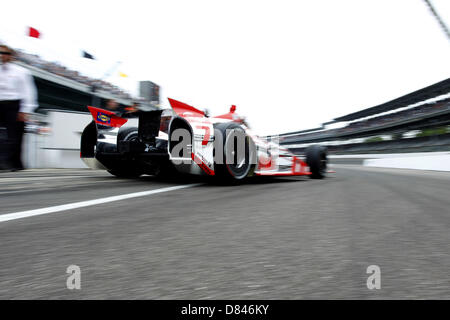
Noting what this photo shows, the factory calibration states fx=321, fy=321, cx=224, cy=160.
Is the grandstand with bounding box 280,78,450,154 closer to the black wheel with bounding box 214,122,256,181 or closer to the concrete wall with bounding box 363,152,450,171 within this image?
the concrete wall with bounding box 363,152,450,171

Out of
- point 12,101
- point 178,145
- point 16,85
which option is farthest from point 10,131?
point 178,145

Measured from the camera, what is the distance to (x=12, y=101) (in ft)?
16.0

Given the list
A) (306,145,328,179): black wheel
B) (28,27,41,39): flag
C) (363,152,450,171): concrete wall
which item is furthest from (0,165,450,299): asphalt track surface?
(28,27,41,39): flag

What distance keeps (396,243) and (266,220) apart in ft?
2.18

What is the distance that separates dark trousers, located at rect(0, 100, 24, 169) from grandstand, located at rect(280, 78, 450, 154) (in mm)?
22558

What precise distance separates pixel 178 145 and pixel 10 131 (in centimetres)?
310

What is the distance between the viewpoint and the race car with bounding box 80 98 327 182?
3.64 m

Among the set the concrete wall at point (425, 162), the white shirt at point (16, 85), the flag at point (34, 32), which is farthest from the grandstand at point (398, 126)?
the white shirt at point (16, 85)

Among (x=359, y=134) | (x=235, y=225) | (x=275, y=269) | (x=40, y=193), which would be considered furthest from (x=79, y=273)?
(x=359, y=134)

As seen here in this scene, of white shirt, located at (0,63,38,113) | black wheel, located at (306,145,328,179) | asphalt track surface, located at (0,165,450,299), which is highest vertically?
white shirt, located at (0,63,38,113)

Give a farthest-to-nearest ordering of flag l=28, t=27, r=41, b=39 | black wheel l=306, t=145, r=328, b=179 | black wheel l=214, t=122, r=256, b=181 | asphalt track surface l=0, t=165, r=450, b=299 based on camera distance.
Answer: flag l=28, t=27, r=41, b=39, black wheel l=306, t=145, r=328, b=179, black wheel l=214, t=122, r=256, b=181, asphalt track surface l=0, t=165, r=450, b=299

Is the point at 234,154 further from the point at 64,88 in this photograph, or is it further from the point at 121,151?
the point at 64,88

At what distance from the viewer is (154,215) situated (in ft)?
6.19

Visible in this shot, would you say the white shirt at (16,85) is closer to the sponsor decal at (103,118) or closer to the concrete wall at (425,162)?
the sponsor decal at (103,118)
